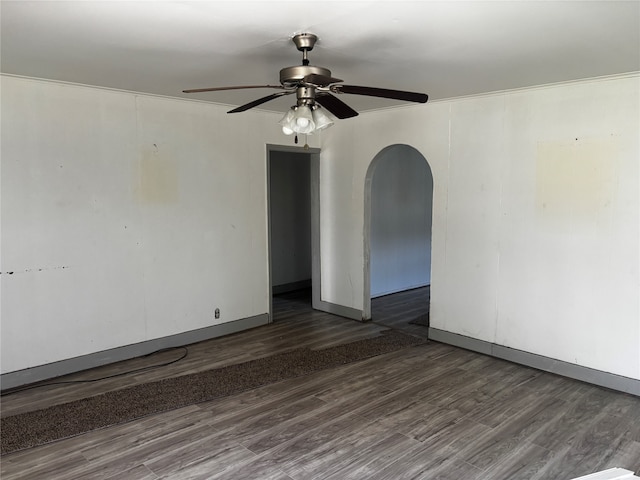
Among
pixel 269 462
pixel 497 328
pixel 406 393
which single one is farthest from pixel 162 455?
pixel 497 328

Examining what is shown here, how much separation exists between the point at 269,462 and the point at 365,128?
3.82 meters

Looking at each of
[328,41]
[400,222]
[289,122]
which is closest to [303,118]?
[289,122]

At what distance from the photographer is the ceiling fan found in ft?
8.48

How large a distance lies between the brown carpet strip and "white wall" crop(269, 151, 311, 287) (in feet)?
9.01

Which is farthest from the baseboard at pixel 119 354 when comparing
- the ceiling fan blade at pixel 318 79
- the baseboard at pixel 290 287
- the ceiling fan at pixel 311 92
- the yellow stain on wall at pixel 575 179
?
the yellow stain on wall at pixel 575 179

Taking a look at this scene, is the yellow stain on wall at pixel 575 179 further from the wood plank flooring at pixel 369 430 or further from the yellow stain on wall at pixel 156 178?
the yellow stain on wall at pixel 156 178

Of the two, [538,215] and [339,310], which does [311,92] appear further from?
Result: [339,310]

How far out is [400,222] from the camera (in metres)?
7.05

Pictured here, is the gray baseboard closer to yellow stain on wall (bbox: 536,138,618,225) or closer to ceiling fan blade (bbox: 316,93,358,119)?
yellow stain on wall (bbox: 536,138,618,225)

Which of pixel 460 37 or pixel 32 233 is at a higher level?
pixel 460 37

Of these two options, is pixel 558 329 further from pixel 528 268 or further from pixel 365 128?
pixel 365 128

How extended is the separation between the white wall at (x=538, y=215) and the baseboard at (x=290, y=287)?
2.84 metres

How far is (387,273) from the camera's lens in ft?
22.8

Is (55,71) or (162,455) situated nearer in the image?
(162,455)
